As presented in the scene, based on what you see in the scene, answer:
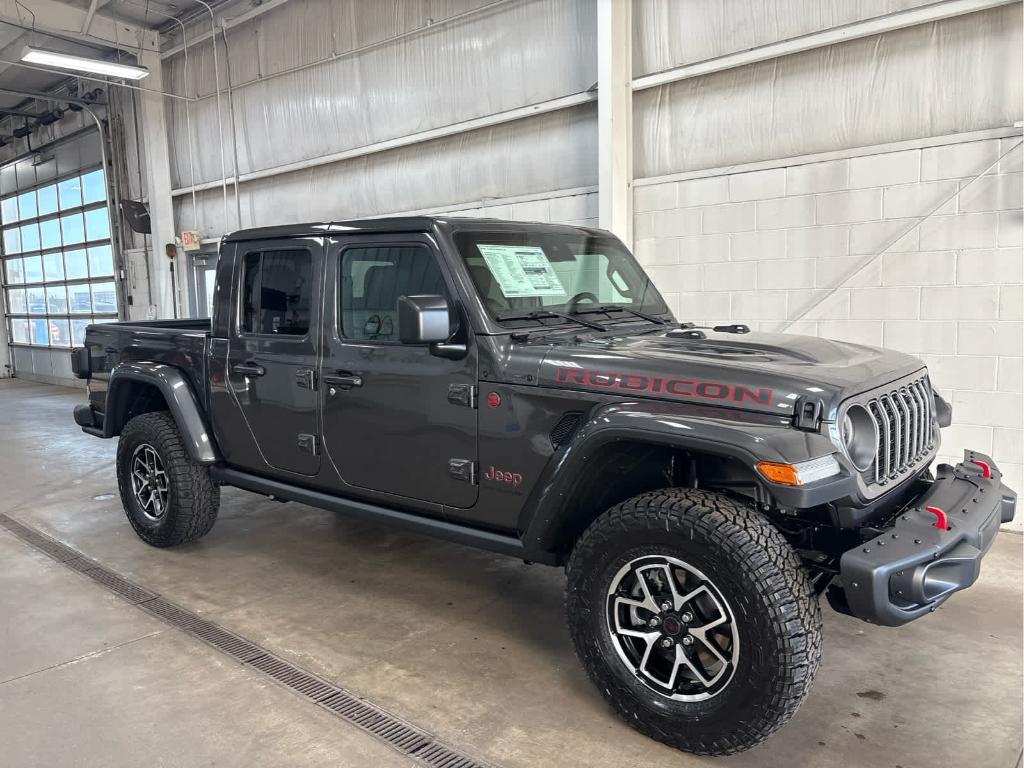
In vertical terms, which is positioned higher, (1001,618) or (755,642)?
(755,642)

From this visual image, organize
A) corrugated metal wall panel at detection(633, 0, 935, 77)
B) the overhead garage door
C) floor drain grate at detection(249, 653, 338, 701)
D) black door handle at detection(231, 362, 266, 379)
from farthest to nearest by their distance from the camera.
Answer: the overhead garage door, corrugated metal wall panel at detection(633, 0, 935, 77), black door handle at detection(231, 362, 266, 379), floor drain grate at detection(249, 653, 338, 701)

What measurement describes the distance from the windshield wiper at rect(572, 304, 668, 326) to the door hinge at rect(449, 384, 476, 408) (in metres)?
0.58

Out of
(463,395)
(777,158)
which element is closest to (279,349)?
(463,395)

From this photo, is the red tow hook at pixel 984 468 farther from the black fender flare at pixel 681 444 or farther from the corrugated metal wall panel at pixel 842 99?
the corrugated metal wall panel at pixel 842 99

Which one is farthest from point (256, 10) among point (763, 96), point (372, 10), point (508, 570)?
point (508, 570)

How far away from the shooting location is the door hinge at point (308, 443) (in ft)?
10.8

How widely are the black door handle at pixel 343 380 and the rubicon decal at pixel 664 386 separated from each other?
949 mm

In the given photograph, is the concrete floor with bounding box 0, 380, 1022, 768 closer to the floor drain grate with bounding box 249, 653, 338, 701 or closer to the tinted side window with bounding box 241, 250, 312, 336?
the floor drain grate with bounding box 249, 653, 338, 701

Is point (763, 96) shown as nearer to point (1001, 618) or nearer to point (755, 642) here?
point (1001, 618)

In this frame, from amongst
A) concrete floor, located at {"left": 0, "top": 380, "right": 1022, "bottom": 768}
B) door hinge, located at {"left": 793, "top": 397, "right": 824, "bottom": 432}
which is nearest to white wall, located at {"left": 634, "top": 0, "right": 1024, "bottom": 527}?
concrete floor, located at {"left": 0, "top": 380, "right": 1022, "bottom": 768}

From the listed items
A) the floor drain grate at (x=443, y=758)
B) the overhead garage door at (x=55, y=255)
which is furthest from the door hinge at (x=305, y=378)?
the overhead garage door at (x=55, y=255)

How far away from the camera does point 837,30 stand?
464cm

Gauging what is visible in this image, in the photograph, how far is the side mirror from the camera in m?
2.56

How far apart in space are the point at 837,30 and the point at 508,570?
12.5 feet
